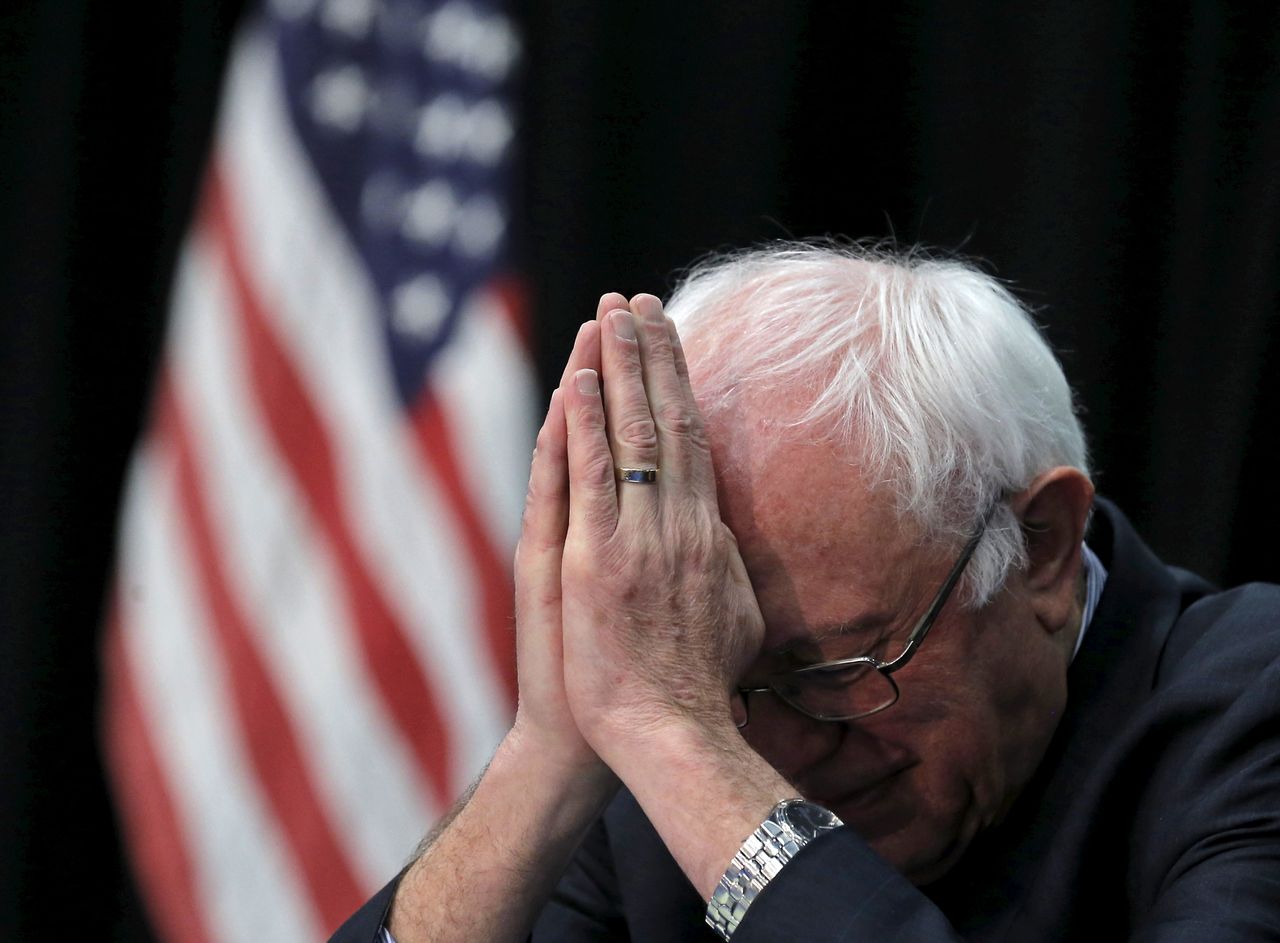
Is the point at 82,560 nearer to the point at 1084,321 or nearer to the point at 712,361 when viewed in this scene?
the point at 712,361

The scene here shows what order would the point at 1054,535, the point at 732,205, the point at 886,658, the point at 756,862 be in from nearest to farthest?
the point at 756,862 → the point at 886,658 → the point at 1054,535 → the point at 732,205

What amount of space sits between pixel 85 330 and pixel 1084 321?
1.61 meters

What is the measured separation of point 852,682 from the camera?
3.97 feet

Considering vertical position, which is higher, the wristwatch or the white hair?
the white hair

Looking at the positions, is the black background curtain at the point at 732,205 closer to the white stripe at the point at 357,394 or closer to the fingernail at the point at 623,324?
the white stripe at the point at 357,394

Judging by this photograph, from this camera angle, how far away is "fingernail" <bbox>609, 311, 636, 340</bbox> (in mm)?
1126

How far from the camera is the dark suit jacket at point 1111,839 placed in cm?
98

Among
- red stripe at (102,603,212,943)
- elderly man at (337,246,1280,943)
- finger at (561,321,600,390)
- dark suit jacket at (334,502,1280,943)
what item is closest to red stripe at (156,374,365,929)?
red stripe at (102,603,212,943)

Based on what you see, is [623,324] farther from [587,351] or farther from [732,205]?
[732,205]

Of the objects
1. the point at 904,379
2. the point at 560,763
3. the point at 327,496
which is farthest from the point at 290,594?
the point at 904,379

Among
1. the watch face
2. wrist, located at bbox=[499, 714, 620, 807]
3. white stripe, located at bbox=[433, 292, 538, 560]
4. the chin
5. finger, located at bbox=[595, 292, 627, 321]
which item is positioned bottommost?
the chin

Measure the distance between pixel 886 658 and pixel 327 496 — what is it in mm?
1222

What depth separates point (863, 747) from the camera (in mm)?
1256

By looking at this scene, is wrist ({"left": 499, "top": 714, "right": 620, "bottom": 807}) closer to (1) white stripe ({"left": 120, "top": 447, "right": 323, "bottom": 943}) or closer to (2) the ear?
(2) the ear
